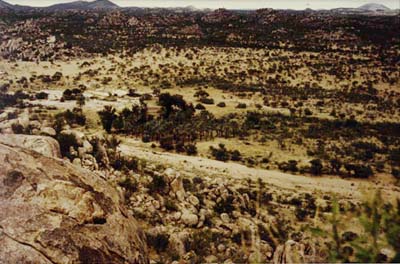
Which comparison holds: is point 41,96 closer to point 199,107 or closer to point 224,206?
point 199,107

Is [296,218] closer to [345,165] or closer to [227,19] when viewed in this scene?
[345,165]

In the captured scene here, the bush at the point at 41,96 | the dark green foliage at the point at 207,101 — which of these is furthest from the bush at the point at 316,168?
the bush at the point at 41,96

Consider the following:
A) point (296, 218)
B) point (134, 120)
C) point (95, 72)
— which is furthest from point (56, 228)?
point (95, 72)

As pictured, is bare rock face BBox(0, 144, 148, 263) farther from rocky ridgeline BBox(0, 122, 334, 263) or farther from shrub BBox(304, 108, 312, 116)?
shrub BBox(304, 108, 312, 116)

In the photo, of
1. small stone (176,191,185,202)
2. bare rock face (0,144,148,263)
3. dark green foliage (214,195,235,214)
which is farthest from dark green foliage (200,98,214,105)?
bare rock face (0,144,148,263)

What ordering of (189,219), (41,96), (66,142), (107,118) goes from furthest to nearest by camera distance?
(41,96) → (107,118) → (66,142) → (189,219)

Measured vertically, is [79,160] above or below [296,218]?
above

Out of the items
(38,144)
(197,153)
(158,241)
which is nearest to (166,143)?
(197,153)
